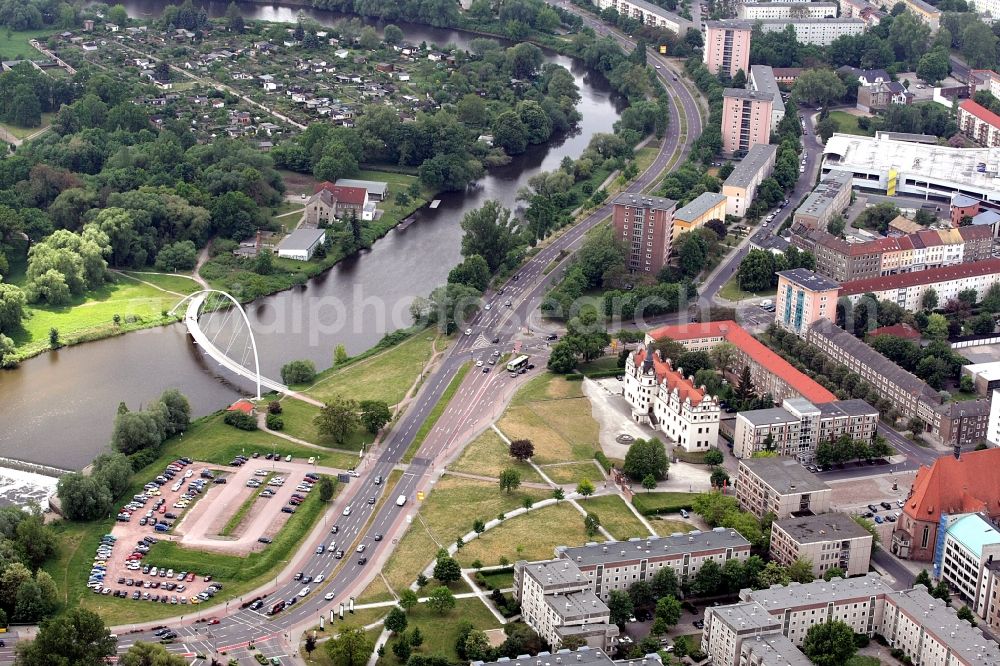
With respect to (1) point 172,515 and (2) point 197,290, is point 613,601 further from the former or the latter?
(2) point 197,290

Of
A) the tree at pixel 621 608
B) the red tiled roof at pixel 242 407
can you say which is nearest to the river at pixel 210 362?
the red tiled roof at pixel 242 407

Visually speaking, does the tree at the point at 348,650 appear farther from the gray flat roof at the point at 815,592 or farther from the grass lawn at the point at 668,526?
the grass lawn at the point at 668,526

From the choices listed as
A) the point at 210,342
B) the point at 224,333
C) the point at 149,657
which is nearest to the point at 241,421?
the point at 210,342

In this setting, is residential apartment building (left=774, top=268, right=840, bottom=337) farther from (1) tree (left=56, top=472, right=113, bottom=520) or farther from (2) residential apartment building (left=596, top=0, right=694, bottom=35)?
(2) residential apartment building (left=596, top=0, right=694, bottom=35)

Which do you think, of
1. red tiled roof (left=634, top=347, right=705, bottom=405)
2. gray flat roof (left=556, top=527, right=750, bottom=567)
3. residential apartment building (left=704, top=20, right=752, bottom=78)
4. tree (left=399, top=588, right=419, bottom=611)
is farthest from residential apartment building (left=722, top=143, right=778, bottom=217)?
tree (left=399, top=588, right=419, bottom=611)

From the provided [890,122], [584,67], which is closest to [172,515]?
[890,122]

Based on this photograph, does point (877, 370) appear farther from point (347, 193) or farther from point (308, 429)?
point (347, 193)
